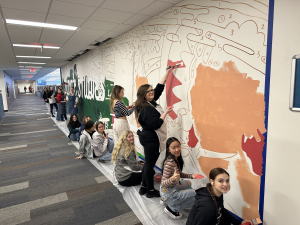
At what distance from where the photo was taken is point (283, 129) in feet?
5.22

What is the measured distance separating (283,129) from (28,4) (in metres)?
3.20

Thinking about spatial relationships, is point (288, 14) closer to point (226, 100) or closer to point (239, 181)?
point (226, 100)

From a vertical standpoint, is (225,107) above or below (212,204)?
above

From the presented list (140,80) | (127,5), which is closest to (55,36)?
A: (140,80)

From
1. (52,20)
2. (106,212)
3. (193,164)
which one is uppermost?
(52,20)

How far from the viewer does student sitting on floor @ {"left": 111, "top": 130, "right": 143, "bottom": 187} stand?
2721 millimetres

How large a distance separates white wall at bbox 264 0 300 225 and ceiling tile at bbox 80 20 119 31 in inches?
105

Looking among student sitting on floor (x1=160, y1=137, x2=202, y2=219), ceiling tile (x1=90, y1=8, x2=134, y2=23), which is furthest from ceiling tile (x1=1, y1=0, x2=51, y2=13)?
student sitting on floor (x1=160, y1=137, x2=202, y2=219)

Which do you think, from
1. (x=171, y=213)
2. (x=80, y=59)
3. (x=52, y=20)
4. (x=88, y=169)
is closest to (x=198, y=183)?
(x=171, y=213)

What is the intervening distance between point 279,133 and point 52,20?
3516 millimetres

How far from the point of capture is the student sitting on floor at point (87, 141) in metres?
3.96

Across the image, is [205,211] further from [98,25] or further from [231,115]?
[98,25]

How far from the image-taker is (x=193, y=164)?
2.58 m

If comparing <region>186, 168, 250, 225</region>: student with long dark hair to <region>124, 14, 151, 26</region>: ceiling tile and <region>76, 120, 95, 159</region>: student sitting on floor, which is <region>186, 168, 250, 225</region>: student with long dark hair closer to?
<region>124, 14, 151, 26</region>: ceiling tile
